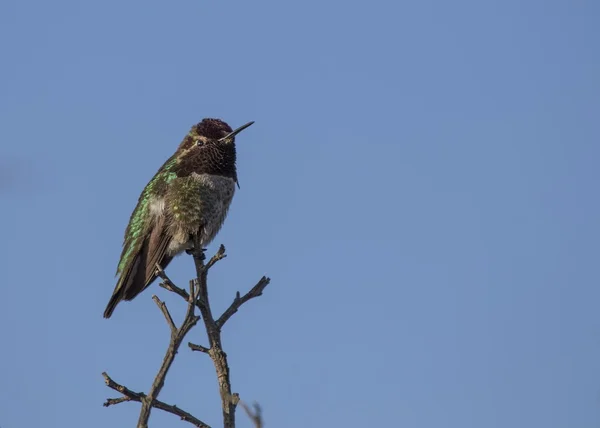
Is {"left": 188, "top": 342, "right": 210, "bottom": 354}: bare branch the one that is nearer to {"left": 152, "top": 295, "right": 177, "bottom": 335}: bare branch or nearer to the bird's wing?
{"left": 152, "top": 295, "right": 177, "bottom": 335}: bare branch

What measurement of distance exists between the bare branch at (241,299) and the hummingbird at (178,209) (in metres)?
3.98

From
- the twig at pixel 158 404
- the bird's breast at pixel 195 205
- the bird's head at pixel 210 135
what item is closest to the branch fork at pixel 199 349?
the twig at pixel 158 404

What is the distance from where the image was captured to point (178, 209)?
10.1 meters

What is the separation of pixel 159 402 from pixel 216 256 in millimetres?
1698

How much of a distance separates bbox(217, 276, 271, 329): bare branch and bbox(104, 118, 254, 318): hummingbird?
398 centimetres

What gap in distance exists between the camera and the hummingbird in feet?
33.2

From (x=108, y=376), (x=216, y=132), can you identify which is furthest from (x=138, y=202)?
(x=108, y=376)

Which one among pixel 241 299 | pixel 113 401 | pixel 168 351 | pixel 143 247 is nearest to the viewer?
pixel 168 351

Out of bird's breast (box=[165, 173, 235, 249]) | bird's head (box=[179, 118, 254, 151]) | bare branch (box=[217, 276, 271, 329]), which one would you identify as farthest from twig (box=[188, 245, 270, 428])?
bird's head (box=[179, 118, 254, 151])

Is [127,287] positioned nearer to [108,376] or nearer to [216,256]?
[216,256]

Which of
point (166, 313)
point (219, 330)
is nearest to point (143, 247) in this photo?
point (219, 330)

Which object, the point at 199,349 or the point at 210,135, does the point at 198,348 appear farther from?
the point at 210,135

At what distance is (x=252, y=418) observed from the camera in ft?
10.9

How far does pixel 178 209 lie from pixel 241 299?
4479mm
